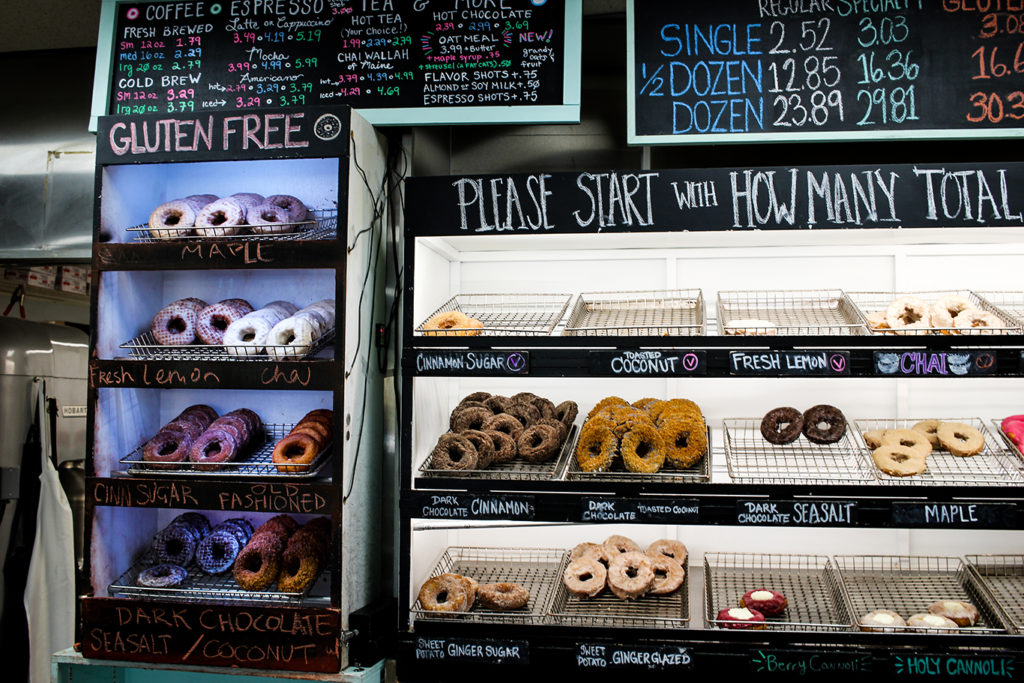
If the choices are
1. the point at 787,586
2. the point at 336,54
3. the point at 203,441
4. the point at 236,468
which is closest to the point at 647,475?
the point at 787,586

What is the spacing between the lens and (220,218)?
327cm

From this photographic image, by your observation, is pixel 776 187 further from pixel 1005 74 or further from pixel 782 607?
pixel 782 607

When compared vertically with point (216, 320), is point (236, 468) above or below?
below

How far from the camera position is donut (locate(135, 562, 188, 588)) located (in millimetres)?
3201

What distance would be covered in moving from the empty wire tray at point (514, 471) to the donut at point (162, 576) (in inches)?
41.5

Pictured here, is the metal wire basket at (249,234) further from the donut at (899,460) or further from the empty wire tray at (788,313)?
the donut at (899,460)

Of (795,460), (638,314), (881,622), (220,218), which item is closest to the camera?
(881,622)

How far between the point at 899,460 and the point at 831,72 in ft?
5.15

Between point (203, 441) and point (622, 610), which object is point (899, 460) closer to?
point (622, 610)

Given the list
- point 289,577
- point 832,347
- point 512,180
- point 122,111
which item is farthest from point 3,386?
point 832,347

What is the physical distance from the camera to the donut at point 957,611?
2.82 metres

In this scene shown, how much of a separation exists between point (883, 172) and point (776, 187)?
374 millimetres

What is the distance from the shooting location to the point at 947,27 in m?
3.31

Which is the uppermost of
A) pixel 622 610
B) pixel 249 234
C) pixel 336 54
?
pixel 336 54
